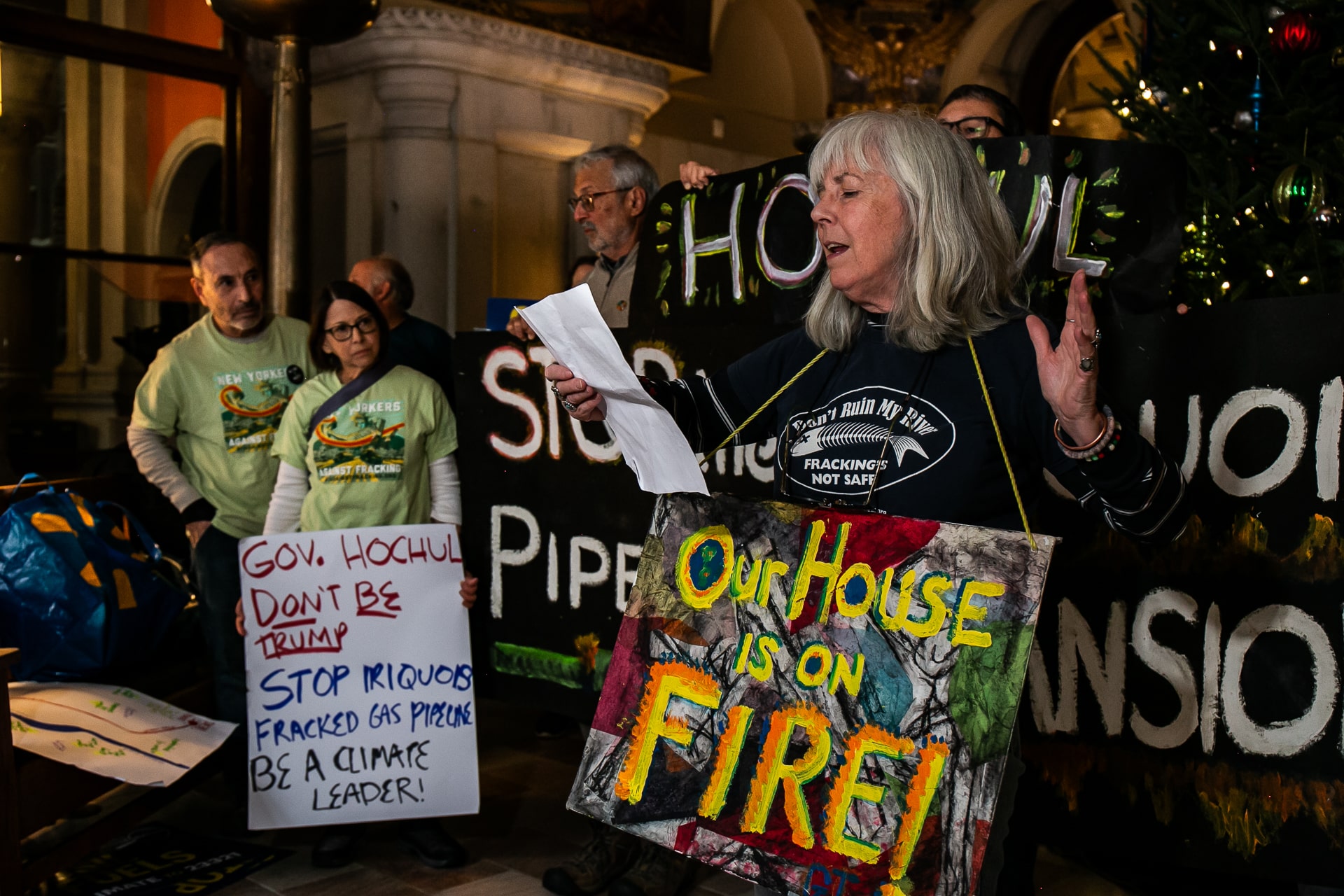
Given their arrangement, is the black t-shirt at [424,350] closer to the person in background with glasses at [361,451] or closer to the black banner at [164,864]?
the person in background with glasses at [361,451]

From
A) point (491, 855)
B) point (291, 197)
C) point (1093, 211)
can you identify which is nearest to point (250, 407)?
point (491, 855)

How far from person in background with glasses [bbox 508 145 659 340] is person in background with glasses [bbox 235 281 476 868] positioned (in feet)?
1.20

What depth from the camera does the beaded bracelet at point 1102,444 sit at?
1.44 metres

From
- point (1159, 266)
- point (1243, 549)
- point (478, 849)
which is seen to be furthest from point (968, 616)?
point (478, 849)

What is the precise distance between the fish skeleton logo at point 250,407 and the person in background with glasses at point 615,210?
2.52 feet

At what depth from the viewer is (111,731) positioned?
2850mm

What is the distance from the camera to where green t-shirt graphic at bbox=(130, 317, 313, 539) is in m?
3.38

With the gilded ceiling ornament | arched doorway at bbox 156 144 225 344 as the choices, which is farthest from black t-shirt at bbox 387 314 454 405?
the gilded ceiling ornament

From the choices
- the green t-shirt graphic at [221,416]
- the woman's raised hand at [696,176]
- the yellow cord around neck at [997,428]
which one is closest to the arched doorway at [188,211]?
the green t-shirt graphic at [221,416]

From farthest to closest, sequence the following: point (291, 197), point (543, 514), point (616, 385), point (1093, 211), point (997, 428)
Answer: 1. point (291, 197)
2. point (543, 514)
3. point (1093, 211)
4. point (616, 385)
5. point (997, 428)

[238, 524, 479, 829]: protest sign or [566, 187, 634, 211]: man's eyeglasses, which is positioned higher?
[566, 187, 634, 211]: man's eyeglasses

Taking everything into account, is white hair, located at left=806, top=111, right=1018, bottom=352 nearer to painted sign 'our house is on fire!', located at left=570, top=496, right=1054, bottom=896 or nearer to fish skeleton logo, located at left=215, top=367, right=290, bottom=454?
painted sign 'our house is on fire!', located at left=570, top=496, right=1054, bottom=896

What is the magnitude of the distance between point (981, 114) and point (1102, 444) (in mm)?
1642

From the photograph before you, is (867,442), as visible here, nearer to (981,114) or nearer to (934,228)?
(934,228)
